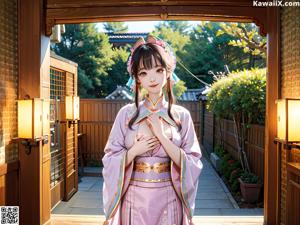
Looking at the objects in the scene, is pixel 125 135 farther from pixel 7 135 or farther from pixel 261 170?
pixel 261 170

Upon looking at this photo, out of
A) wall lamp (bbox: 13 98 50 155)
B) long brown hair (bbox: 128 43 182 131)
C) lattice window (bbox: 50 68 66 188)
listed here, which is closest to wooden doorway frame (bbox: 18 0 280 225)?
wall lamp (bbox: 13 98 50 155)

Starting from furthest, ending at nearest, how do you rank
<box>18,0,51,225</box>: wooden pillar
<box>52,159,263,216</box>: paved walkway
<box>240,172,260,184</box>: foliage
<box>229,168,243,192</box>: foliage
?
<box>229,168,243,192</box>: foliage → <box>240,172,260,184</box>: foliage → <box>52,159,263,216</box>: paved walkway → <box>18,0,51,225</box>: wooden pillar

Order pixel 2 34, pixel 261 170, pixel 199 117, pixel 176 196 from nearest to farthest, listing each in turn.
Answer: pixel 176 196
pixel 2 34
pixel 261 170
pixel 199 117

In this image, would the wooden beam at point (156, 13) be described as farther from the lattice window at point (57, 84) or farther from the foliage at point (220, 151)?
the foliage at point (220, 151)

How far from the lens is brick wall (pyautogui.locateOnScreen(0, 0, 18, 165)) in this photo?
3748mm

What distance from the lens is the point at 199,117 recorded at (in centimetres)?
1305

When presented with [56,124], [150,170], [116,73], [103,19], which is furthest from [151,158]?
[116,73]

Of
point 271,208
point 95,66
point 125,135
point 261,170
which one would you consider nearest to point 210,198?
point 261,170

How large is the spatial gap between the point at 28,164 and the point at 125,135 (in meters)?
2.05

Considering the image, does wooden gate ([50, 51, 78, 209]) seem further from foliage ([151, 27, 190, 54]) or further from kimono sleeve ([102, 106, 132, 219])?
foliage ([151, 27, 190, 54])

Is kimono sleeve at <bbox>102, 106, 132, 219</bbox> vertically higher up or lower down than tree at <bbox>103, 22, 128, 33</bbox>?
lower down

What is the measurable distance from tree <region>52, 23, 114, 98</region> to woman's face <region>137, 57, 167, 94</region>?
41.1ft

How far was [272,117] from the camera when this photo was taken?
418cm

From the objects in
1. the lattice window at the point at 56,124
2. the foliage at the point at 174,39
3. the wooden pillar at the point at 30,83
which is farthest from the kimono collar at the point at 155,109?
the foliage at the point at 174,39
